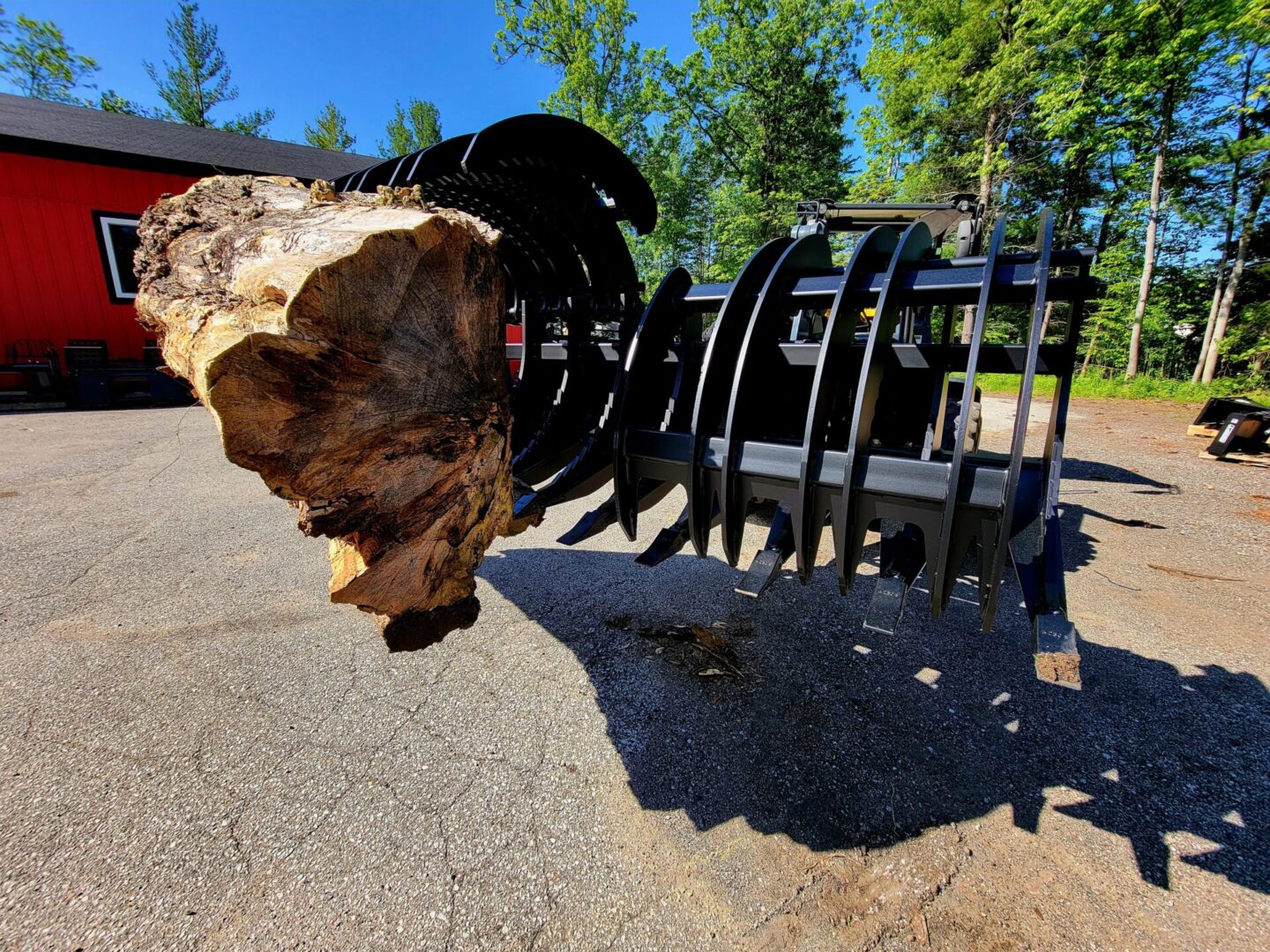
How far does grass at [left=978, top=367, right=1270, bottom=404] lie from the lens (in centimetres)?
1356

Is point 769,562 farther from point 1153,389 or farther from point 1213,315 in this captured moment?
point 1213,315

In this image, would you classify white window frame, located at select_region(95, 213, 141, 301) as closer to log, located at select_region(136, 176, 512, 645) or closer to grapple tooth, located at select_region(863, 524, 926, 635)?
log, located at select_region(136, 176, 512, 645)

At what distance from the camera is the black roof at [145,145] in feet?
34.3

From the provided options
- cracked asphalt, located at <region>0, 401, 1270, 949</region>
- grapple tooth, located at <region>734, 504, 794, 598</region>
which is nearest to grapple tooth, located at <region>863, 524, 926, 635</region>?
cracked asphalt, located at <region>0, 401, 1270, 949</region>

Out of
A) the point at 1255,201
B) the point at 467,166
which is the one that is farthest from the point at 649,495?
the point at 1255,201

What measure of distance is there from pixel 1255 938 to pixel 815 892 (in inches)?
43.0

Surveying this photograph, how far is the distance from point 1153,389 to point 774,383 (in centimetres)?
1843

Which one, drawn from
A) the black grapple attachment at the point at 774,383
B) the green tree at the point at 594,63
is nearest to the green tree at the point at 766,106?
the green tree at the point at 594,63

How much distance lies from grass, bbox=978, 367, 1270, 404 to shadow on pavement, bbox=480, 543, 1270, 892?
40.6 feet

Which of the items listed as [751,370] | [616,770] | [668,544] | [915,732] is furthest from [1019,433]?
[616,770]

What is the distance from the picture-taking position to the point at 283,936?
139 cm

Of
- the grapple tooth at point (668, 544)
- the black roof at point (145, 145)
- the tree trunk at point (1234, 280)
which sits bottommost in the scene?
the grapple tooth at point (668, 544)

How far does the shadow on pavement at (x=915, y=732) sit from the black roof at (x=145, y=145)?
12.0 meters

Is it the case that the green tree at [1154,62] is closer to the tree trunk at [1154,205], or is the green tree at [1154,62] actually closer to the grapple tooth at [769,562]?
the tree trunk at [1154,205]
